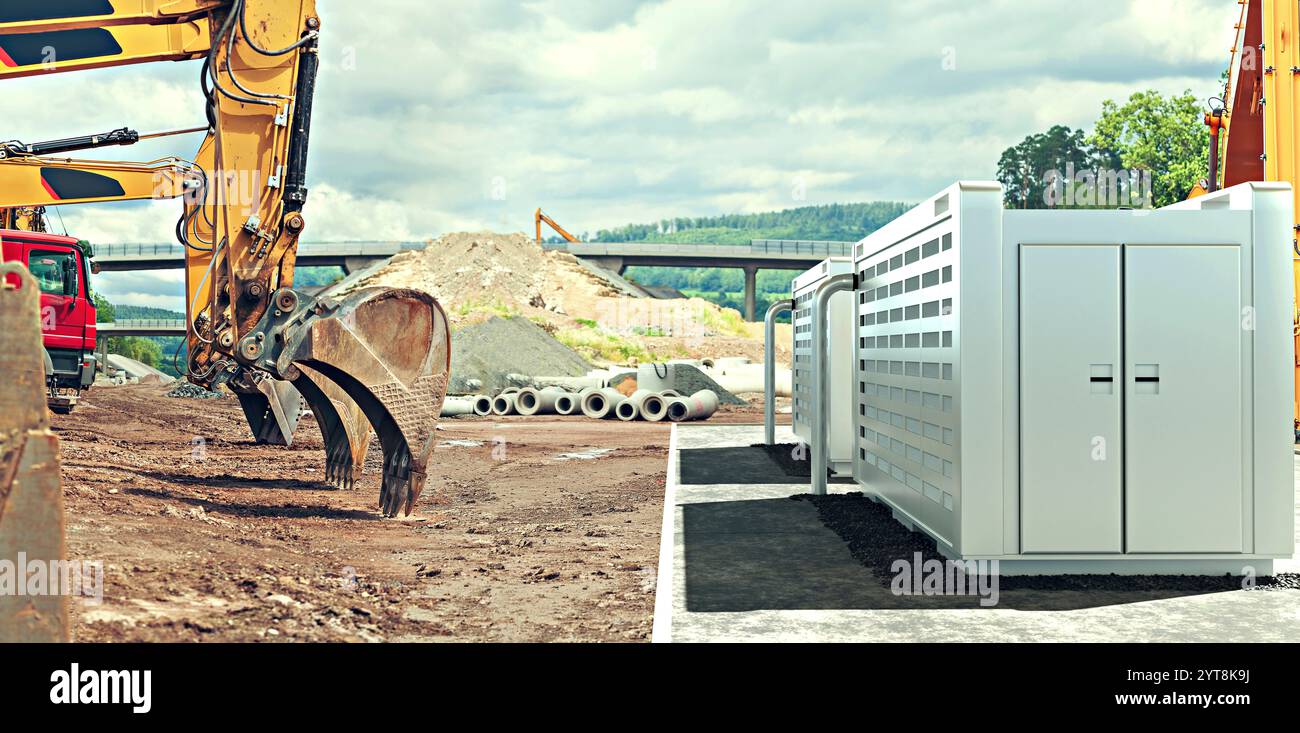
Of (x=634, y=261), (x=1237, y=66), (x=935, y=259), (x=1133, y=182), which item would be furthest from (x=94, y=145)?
(x=634, y=261)

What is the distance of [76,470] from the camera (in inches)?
462

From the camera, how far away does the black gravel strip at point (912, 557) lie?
7.07 meters

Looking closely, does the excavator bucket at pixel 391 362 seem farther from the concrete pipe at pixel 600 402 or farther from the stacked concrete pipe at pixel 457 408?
the stacked concrete pipe at pixel 457 408

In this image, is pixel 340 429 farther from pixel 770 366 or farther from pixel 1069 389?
pixel 1069 389

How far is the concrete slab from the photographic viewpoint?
5859mm

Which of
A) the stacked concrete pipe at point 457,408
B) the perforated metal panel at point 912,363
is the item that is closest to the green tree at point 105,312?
the stacked concrete pipe at point 457,408

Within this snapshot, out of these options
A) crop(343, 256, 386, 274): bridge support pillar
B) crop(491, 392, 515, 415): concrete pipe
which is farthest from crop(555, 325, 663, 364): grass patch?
crop(343, 256, 386, 274): bridge support pillar

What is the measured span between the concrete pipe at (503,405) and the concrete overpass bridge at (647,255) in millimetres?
49935

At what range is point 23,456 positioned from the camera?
4207mm

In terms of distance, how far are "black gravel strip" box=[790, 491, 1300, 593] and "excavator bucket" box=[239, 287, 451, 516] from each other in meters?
4.24

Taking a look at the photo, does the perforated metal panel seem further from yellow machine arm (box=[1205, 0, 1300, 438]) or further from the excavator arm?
yellow machine arm (box=[1205, 0, 1300, 438])

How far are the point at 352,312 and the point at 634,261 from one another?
7028 centimetres

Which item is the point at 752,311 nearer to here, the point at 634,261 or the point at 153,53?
the point at 634,261

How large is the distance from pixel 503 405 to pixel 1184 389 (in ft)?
77.2
